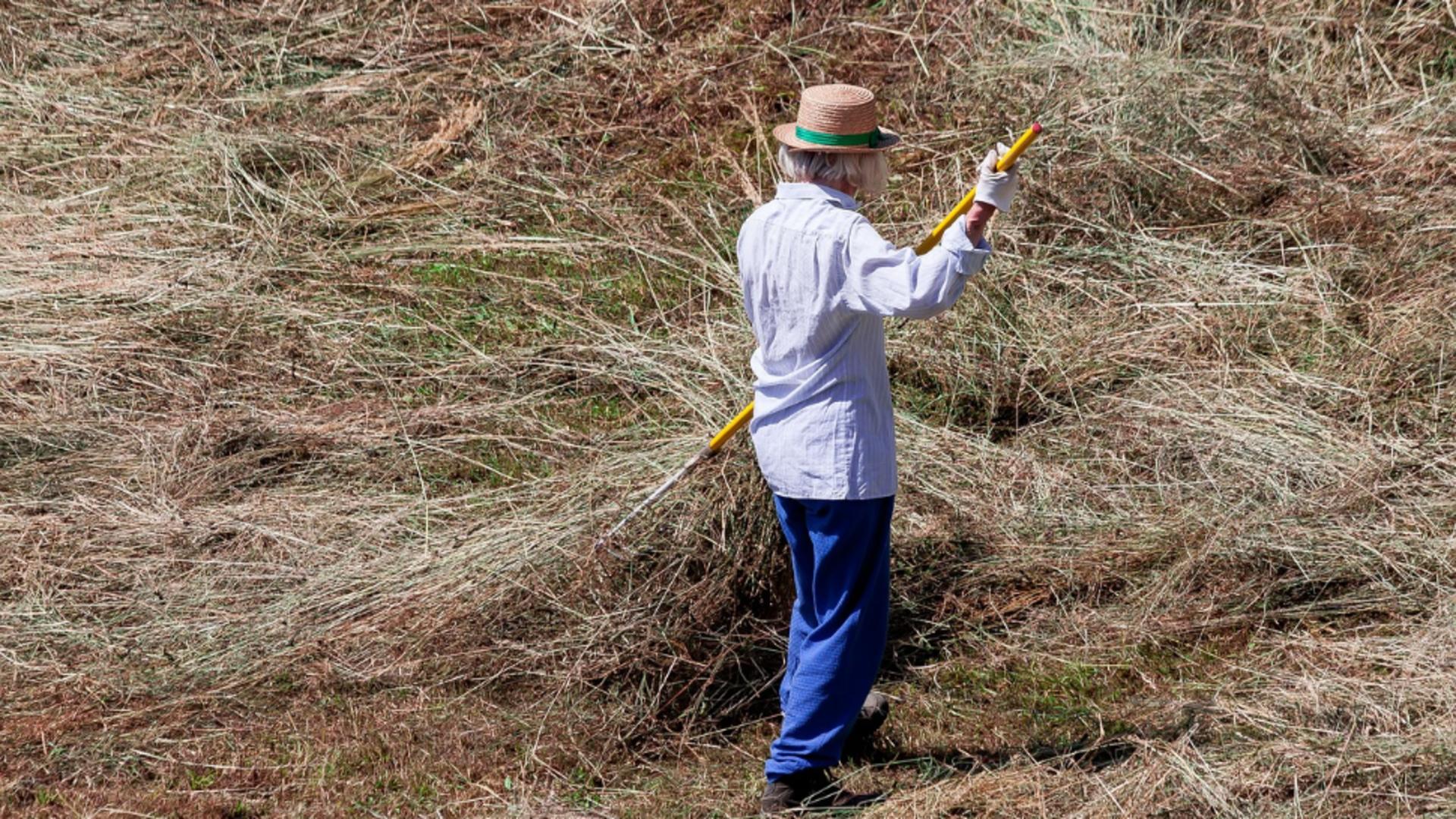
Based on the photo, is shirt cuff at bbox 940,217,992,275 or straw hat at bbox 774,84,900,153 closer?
shirt cuff at bbox 940,217,992,275

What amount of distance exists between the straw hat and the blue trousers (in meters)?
0.82

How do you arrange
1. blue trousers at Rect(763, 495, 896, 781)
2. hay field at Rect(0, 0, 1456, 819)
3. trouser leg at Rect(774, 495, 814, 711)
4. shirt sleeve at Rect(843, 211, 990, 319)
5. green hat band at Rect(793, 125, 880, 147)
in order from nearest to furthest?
shirt sleeve at Rect(843, 211, 990, 319), green hat band at Rect(793, 125, 880, 147), blue trousers at Rect(763, 495, 896, 781), trouser leg at Rect(774, 495, 814, 711), hay field at Rect(0, 0, 1456, 819)

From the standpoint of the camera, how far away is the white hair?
11.9ft

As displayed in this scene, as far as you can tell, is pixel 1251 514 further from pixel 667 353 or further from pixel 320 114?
pixel 320 114

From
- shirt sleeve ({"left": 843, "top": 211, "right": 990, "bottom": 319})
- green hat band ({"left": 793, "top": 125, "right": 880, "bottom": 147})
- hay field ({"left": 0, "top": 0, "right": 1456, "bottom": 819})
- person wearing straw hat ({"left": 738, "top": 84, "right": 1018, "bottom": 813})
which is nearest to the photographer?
shirt sleeve ({"left": 843, "top": 211, "right": 990, "bottom": 319})

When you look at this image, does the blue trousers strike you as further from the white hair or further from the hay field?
the white hair

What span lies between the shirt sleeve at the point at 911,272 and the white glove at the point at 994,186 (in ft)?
0.28

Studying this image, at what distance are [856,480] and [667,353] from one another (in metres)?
2.56

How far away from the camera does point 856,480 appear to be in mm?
3619

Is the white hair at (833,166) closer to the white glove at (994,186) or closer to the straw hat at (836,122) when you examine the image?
the straw hat at (836,122)

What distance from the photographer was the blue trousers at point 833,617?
3693mm

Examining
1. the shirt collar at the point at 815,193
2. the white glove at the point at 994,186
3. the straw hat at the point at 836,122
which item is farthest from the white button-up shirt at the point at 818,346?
the white glove at the point at 994,186

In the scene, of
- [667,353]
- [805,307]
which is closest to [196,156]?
[667,353]

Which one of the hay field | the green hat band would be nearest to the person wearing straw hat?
the green hat band
